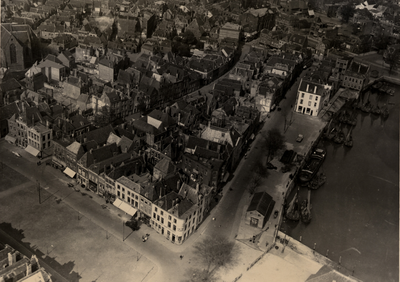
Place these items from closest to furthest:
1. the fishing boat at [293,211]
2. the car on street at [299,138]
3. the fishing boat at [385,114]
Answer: the fishing boat at [293,211], the car on street at [299,138], the fishing boat at [385,114]

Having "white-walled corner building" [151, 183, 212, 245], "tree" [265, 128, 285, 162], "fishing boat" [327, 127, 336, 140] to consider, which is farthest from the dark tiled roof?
"fishing boat" [327, 127, 336, 140]

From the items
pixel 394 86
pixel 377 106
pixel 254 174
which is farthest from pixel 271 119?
pixel 394 86

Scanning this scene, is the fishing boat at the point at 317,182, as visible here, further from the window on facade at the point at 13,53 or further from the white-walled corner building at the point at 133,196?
the window on facade at the point at 13,53

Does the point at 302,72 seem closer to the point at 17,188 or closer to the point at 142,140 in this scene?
the point at 142,140

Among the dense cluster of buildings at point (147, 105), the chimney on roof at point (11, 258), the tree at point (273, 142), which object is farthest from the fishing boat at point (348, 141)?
the chimney on roof at point (11, 258)

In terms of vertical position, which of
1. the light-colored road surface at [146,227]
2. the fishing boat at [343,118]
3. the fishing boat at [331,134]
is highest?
the fishing boat at [343,118]

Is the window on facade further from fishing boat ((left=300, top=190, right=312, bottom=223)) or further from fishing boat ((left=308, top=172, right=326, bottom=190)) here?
fishing boat ((left=300, top=190, right=312, bottom=223))
